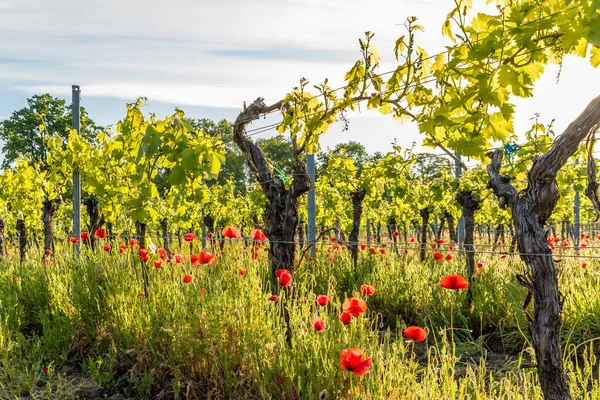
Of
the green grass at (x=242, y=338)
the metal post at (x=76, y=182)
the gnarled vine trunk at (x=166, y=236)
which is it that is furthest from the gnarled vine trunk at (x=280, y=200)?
the metal post at (x=76, y=182)

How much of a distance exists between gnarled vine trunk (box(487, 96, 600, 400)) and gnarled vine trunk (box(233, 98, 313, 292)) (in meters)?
1.82

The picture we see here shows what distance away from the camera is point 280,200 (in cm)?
426

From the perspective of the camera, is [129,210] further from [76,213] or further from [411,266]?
[411,266]

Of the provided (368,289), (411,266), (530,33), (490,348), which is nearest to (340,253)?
(411,266)

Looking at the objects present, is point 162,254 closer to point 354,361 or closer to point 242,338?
point 242,338

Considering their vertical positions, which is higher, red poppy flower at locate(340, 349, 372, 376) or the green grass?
red poppy flower at locate(340, 349, 372, 376)

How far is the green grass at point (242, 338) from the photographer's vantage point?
258 cm

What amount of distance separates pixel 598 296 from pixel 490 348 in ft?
3.46

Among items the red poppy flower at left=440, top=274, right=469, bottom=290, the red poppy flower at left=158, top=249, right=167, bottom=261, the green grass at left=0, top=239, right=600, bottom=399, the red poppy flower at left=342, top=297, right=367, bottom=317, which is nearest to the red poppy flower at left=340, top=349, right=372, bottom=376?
the green grass at left=0, top=239, right=600, bottom=399

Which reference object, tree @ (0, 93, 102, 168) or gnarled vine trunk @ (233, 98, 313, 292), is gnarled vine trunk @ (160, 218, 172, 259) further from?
tree @ (0, 93, 102, 168)

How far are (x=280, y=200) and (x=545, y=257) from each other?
229 cm

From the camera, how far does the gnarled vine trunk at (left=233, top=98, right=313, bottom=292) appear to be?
4.12 meters

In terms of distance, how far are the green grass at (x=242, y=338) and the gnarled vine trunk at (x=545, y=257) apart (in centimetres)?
17

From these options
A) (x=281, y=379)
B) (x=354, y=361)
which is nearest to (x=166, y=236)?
(x=281, y=379)
